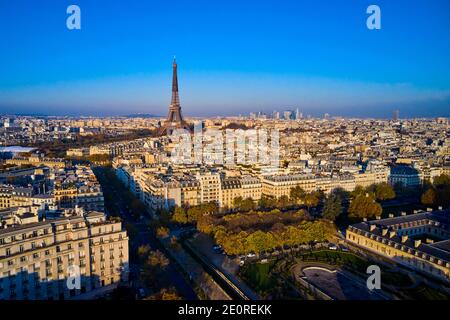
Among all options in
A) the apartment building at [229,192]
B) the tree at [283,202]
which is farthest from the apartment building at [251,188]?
the tree at [283,202]

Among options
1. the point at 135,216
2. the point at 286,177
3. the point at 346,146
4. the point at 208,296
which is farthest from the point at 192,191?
the point at 346,146

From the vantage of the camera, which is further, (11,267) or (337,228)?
(337,228)

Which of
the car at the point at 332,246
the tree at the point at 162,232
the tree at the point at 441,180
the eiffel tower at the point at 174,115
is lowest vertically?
the car at the point at 332,246

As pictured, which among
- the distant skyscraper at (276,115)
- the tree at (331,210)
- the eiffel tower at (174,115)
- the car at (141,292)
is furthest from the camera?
the distant skyscraper at (276,115)

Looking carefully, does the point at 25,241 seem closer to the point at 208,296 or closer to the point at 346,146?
the point at 208,296

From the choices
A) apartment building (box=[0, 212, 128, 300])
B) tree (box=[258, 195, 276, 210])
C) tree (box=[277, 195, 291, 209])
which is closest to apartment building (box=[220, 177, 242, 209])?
tree (box=[258, 195, 276, 210])

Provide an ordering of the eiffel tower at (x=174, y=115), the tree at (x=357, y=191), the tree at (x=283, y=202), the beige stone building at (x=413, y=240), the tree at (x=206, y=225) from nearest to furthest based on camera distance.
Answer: the beige stone building at (x=413, y=240), the tree at (x=206, y=225), the tree at (x=283, y=202), the tree at (x=357, y=191), the eiffel tower at (x=174, y=115)

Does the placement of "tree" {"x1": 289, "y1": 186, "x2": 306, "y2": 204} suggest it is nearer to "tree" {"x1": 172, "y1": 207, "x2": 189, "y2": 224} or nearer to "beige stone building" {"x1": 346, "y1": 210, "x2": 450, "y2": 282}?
"beige stone building" {"x1": 346, "y1": 210, "x2": 450, "y2": 282}

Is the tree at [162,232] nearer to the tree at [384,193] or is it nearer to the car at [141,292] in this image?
the car at [141,292]
